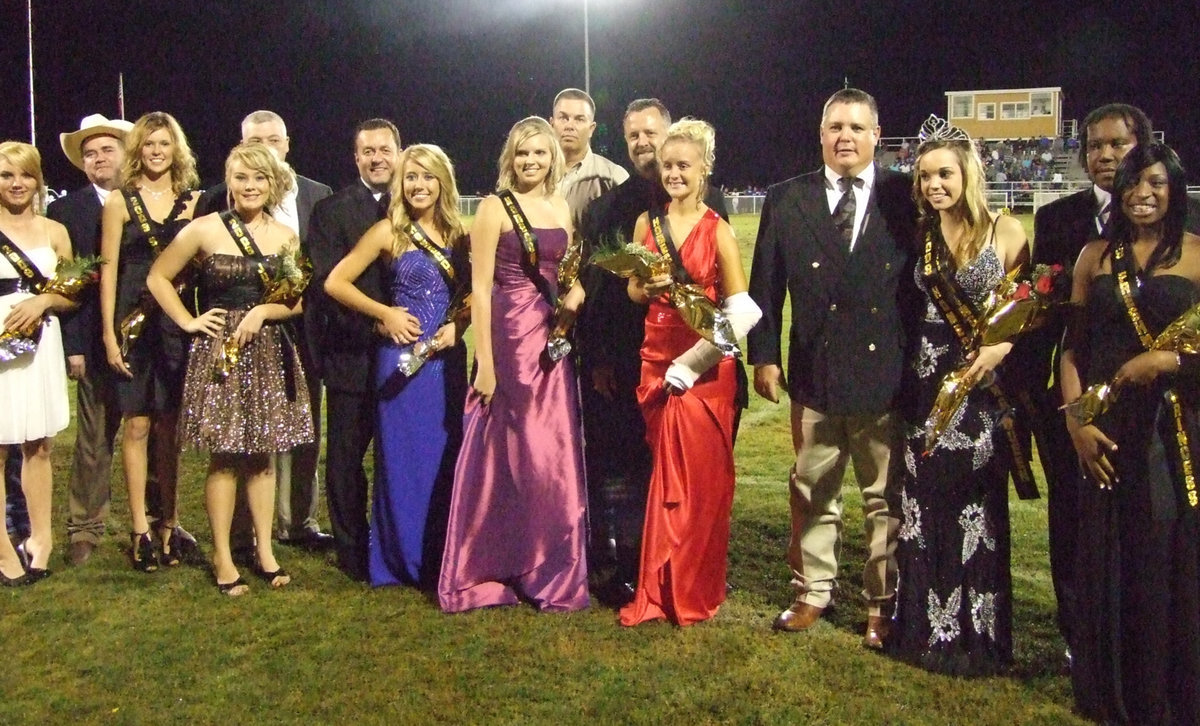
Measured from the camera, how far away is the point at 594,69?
52000 millimetres

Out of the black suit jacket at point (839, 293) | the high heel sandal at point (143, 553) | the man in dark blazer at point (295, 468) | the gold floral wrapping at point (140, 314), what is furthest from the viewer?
the man in dark blazer at point (295, 468)

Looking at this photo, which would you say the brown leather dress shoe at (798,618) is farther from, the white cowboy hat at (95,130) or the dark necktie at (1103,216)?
the white cowboy hat at (95,130)

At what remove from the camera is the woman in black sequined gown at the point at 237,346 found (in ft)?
16.8

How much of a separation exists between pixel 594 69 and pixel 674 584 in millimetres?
49488

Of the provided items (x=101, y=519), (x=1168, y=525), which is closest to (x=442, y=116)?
(x=101, y=519)

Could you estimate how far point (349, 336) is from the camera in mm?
5500

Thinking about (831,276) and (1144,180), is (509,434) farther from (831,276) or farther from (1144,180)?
(1144,180)

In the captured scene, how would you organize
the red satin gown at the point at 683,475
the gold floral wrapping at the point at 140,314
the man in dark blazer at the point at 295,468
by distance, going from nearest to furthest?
the red satin gown at the point at 683,475 → the gold floral wrapping at the point at 140,314 → the man in dark blazer at the point at 295,468

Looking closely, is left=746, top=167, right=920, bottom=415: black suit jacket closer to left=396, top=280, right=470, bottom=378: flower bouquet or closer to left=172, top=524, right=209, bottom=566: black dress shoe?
left=396, top=280, right=470, bottom=378: flower bouquet

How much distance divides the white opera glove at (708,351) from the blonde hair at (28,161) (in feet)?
10.7

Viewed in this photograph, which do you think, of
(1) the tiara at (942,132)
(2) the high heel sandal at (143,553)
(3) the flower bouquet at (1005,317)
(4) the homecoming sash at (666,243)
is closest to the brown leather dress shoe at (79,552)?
(2) the high heel sandal at (143,553)

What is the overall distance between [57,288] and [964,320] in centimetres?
415

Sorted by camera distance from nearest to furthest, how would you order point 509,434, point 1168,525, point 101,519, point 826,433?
point 1168,525, point 826,433, point 509,434, point 101,519

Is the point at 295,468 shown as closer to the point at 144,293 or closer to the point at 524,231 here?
the point at 144,293
